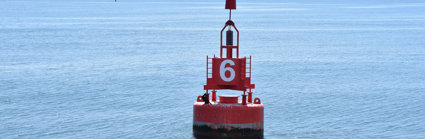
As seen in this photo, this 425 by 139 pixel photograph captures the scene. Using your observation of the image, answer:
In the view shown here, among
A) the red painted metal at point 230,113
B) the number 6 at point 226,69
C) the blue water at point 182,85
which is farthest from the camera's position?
the blue water at point 182,85

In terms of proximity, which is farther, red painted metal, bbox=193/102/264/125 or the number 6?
the number 6

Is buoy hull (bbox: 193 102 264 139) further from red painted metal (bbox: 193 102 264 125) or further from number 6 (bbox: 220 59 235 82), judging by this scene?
number 6 (bbox: 220 59 235 82)

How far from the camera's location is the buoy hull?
24.6m

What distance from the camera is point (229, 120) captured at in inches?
969

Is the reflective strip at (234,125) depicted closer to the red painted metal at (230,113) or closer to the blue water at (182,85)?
the red painted metal at (230,113)

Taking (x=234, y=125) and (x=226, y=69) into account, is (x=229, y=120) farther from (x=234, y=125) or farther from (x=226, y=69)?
(x=226, y=69)

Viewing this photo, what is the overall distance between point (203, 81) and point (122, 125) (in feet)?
60.3

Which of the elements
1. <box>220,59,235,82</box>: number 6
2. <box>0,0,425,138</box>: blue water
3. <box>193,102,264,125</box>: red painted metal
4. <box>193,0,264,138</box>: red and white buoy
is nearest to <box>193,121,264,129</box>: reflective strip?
<box>193,0,264,138</box>: red and white buoy

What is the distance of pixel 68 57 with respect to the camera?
70.1 m

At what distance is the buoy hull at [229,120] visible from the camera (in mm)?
24609

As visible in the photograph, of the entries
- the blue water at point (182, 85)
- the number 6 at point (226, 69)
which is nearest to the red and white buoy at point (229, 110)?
the number 6 at point (226, 69)

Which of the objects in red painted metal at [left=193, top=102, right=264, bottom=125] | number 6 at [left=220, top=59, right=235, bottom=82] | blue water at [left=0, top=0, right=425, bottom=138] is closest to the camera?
red painted metal at [left=193, top=102, right=264, bottom=125]

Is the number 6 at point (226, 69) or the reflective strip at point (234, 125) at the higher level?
the number 6 at point (226, 69)

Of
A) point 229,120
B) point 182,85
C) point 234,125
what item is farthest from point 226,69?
point 182,85
